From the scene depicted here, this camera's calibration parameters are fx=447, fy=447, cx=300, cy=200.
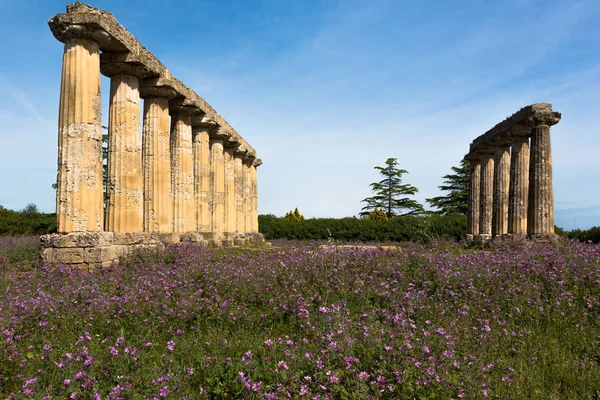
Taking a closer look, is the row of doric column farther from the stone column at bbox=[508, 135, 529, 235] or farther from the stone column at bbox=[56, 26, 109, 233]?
the stone column at bbox=[508, 135, 529, 235]

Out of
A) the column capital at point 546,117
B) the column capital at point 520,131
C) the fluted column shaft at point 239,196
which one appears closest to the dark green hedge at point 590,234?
the column capital at point 520,131

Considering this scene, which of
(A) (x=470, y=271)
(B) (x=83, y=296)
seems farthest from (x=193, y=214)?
(A) (x=470, y=271)

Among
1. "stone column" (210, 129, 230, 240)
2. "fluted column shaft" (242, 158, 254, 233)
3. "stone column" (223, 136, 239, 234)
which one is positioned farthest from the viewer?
"fluted column shaft" (242, 158, 254, 233)

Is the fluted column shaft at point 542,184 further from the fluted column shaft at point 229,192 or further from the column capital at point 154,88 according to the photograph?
the fluted column shaft at point 229,192

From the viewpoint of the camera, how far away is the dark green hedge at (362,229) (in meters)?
32.8

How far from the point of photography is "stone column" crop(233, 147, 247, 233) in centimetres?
2823

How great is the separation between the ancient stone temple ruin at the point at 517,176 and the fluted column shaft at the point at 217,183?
14.2 m

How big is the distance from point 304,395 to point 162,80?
45.8ft

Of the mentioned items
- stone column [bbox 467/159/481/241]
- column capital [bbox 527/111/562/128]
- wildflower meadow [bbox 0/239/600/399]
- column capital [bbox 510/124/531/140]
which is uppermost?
column capital [bbox 527/111/562/128]

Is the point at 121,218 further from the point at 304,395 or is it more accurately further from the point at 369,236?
the point at 369,236

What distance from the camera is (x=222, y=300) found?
635 cm

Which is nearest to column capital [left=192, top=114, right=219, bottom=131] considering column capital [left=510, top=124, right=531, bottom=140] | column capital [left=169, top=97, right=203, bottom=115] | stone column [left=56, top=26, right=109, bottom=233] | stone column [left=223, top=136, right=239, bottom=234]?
column capital [left=169, top=97, right=203, bottom=115]

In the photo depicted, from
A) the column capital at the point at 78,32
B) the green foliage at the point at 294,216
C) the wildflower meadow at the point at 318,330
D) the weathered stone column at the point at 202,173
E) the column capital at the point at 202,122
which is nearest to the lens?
the wildflower meadow at the point at 318,330

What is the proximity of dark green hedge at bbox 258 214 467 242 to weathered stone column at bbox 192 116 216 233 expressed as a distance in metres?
12.3
